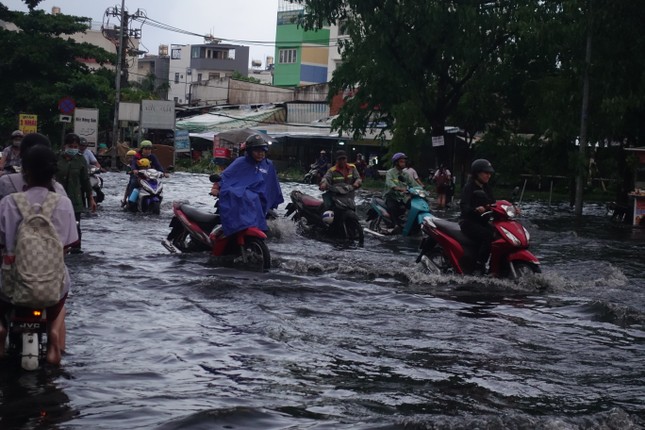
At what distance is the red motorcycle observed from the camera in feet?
38.1

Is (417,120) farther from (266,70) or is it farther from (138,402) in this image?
(266,70)

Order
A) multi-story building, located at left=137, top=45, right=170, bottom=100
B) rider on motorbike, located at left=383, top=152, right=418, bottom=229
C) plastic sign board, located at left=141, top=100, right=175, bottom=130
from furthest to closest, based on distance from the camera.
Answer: multi-story building, located at left=137, top=45, right=170, bottom=100 → plastic sign board, located at left=141, top=100, right=175, bottom=130 → rider on motorbike, located at left=383, top=152, right=418, bottom=229

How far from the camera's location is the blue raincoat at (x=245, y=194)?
1244 centimetres

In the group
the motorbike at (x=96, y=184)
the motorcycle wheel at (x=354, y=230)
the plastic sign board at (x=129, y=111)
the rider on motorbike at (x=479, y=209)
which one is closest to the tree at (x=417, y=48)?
the motorbike at (x=96, y=184)

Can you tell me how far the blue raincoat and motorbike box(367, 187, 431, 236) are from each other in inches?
171

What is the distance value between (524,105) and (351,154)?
21.4 meters

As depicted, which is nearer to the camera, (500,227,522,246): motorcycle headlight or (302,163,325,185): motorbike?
(500,227,522,246): motorcycle headlight

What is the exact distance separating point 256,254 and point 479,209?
265 centimetres

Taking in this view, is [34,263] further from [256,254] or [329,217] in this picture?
[329,217]

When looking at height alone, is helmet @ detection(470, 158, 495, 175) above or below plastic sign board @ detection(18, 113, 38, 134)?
above

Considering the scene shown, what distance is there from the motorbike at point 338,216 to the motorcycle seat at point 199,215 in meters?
3.87

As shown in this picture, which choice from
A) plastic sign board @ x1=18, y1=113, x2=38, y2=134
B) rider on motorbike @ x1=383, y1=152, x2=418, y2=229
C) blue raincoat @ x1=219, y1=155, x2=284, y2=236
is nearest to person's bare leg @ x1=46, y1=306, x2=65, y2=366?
blue raincoat @ x1=219, y1=155, x2=284, y2=236

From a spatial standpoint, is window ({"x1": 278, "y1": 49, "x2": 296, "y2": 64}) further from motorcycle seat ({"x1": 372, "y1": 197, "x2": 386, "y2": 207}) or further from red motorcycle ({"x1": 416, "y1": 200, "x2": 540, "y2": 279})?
red motorcycle ({"x1": 416, "y1": 200, "x2": 540, "y2": 279})

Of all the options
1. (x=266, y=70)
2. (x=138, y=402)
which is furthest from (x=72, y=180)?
(x=266, y=70)
